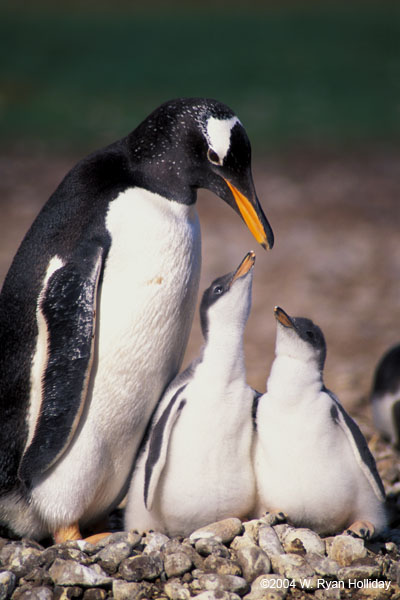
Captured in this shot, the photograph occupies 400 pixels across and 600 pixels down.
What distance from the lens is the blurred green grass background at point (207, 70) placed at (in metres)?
15.2

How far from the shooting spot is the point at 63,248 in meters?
2.62

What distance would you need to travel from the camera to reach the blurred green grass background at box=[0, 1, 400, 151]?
50.0 ft

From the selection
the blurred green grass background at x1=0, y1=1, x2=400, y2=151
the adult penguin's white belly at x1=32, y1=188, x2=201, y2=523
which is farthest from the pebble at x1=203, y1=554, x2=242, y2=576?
the blurred green grass background at x1=0, y1=1, x2=400, y2=151

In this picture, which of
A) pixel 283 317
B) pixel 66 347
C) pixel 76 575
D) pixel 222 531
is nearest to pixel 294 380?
pixel 283 317

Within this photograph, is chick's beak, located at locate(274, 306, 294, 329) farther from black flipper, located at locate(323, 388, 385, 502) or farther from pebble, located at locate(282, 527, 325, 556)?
pebble, located at locate(282, 527, 325, 556)

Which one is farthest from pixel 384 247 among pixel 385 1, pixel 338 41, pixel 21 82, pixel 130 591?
pixel 385 1

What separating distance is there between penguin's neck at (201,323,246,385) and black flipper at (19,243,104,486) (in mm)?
412

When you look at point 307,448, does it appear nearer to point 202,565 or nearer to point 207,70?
point 202,565

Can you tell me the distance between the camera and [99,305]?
2.63 meters

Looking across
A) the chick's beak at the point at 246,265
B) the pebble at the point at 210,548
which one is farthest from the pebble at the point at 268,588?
the chick's beak at the point at 246,265

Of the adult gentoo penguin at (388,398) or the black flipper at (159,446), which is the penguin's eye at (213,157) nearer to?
the black flipper at (159,446)

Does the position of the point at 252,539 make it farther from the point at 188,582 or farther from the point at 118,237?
the point at 118,237

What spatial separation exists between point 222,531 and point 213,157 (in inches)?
49.1

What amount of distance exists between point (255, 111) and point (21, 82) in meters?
6.26
